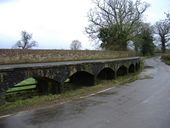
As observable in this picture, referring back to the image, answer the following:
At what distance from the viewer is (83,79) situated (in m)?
22.2

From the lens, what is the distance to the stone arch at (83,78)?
21478 millimetres

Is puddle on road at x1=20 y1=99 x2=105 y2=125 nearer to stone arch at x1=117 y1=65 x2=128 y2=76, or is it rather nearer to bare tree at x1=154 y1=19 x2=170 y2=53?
stone arch at x1=117 y1=65 x2=128 y2=76

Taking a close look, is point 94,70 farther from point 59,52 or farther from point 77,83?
point 59,52

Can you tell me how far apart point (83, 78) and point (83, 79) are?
0.23ft

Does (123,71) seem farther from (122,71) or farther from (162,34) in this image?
(162,34)

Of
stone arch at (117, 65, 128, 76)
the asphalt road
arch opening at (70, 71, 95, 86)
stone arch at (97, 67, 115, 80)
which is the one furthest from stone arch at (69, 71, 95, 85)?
stone arch at (117, 65, 128, 76)

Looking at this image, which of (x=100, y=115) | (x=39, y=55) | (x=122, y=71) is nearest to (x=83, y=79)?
(x=39, y=55)

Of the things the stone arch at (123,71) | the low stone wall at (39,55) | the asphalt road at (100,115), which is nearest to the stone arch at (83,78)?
the low stone wall at (39,55)

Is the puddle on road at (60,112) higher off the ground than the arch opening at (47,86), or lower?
lower

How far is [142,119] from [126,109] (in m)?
1.95

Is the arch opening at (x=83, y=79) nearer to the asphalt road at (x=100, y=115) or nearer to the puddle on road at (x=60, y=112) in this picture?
the asphalt road at (x=100, y=115)

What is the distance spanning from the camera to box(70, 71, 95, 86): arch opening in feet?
70.6

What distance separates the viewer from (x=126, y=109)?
12.8 metres

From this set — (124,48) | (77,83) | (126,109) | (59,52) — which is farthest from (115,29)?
(126,109)
